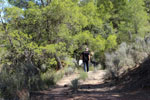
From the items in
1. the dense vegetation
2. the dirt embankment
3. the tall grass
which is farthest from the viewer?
the tall grass

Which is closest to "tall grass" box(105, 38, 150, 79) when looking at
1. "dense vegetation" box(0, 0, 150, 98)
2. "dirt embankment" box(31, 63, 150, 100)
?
"dense vegetation" box(0, 0, 150, 98)

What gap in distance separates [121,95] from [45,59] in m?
4.33

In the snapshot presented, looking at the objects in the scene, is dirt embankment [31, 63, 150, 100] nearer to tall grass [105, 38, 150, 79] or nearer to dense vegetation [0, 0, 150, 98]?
tall grass [105, 38, 150, 79]

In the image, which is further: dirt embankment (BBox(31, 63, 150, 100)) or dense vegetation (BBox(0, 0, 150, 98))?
dense vegetation (BBox(0, 0, 150, 98))

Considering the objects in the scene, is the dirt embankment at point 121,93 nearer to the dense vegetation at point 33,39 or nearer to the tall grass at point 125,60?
the tall grass at point 125,60

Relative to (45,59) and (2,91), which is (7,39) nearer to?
(45,59)

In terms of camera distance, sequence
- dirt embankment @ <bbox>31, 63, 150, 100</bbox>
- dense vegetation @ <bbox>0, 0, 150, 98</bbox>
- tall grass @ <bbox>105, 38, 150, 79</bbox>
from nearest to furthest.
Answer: dirt embankment @ <bbox>31, 63, 150, 100</bbox> < dense vegetation @ <bbox>0, 0, 150, 98</bbox> < tall grass @ <bbox>105, 38, 150, 79</bbox>

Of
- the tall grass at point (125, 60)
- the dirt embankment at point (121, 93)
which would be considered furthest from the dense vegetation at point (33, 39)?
the dirt embankment at point (121, 93)

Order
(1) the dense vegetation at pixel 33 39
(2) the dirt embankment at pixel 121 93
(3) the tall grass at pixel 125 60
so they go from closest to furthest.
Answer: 1. (2) the dirt embankment at pixel 121 93
2. (1) the dense vegetation at pixel 33 39
3. (3) the tall grass at pixel 125 60

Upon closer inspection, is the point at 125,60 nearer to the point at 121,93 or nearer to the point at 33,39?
the point at 121,93

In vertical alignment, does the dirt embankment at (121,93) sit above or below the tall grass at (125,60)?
below

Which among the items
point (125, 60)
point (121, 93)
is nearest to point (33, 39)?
point (125, 60)

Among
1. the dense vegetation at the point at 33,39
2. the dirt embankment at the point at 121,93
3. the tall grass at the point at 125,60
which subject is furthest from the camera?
the tall grass at the point at 125,60

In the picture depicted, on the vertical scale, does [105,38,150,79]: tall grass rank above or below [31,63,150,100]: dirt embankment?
above
